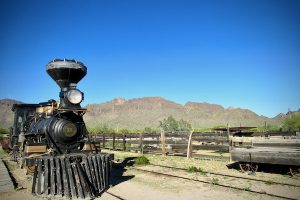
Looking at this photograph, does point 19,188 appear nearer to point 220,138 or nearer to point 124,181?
point 124,181

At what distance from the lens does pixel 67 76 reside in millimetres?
10430

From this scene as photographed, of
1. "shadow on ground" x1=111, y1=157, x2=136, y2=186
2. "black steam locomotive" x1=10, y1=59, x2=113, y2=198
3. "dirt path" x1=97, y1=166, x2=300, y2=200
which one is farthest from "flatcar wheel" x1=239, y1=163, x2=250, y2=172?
"black steam locomotive" x1=10, y1=59, x2=113, y2=198

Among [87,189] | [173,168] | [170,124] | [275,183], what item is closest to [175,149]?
[173,168]

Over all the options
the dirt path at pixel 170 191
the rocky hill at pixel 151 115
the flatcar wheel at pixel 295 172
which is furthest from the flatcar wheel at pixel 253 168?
the rocky hill at pixel 151 115

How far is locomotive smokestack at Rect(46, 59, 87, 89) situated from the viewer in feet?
33.9

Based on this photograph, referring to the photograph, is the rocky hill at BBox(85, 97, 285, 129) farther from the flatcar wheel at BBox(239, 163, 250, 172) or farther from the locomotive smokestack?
the locomotive smokestack

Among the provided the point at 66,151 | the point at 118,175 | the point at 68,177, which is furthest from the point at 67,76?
the point at 118,175

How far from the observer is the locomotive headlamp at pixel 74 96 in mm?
9781

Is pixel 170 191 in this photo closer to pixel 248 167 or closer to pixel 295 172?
pixel 248 167

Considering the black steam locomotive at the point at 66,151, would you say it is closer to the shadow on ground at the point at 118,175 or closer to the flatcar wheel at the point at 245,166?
the shadow on ground at the point at 118,175

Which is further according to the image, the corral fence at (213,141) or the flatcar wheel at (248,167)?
the corral fence at (213,141)

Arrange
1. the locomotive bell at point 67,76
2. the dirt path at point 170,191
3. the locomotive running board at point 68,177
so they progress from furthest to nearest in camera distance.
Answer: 1. the locomotive bell at point 67,76
2. the locomotive running board at point 68,177
3. the dirt path at point 170,191

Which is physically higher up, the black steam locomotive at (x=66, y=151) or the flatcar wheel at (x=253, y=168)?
the black steam locomotive at (x=66, y=151)

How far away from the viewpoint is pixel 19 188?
28.3ft
